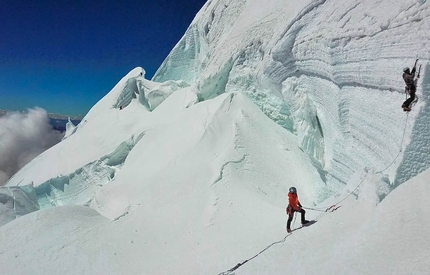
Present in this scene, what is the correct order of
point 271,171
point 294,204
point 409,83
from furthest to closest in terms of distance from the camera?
point 271,171, point 294,204, point 409,83

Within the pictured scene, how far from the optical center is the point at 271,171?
27.4 ft

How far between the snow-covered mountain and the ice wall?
1.2 inches

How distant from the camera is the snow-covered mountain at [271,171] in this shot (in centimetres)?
431

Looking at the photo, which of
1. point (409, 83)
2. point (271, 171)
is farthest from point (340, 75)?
point (271, 171)

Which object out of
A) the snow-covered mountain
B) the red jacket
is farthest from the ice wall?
the red jacket

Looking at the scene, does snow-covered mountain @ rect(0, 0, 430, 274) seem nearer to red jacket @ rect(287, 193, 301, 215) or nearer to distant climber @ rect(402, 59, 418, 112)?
distant climber @ rect(402, 59, 418, 112)

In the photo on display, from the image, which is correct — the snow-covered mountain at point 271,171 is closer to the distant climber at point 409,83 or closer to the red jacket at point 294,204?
the distant climber at point 409,83

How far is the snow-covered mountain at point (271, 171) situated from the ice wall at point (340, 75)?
3 centimetres

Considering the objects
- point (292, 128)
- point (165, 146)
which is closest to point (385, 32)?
point (292, 128)

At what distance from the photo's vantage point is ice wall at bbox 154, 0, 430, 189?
472 cm

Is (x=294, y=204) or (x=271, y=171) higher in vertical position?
(x=271, y=171)

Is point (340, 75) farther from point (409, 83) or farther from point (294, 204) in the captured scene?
point (294, 204)

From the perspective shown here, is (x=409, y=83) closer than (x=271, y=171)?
Yes

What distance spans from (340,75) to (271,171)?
311 cm
